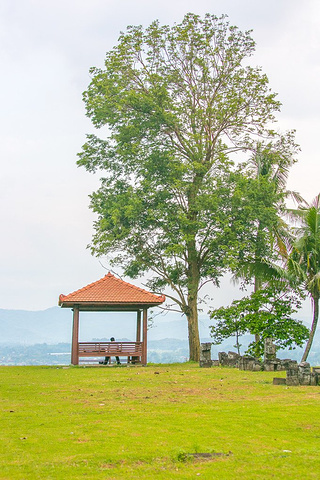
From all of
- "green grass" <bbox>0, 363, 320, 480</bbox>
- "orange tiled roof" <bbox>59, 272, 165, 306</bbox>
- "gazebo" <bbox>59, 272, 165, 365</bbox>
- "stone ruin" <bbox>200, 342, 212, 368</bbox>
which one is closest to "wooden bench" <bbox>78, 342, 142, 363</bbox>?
"gazebo" <bbox>59, 272, 165, 365</bbox>

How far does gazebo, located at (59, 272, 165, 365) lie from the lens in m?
22.4

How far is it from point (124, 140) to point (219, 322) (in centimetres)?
952

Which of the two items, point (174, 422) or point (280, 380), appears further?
point (280, 380)

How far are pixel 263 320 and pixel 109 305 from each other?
649 cm

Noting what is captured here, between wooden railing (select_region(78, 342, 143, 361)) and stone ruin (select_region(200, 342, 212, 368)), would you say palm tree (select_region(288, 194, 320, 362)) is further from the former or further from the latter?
wooden railing (select_region(78, 342, 143, 361))

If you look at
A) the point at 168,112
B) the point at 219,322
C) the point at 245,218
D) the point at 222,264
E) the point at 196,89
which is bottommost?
the point at 219,322

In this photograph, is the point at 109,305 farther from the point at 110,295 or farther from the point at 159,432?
the point at 159,432

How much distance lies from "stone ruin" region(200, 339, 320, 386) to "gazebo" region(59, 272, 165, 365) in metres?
2.77

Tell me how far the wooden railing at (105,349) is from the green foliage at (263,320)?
15.5 feet

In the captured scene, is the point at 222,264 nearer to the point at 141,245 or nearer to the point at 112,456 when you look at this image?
the point at 141,245

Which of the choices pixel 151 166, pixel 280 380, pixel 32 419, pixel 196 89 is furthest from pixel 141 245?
pixel 32 419

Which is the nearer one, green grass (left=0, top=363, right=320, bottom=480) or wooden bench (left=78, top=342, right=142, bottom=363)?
green grass (left=0, top=363, right=320, bottom=480)

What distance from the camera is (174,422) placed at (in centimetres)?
935

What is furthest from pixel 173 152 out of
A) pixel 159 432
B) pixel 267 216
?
pixel 159 432
